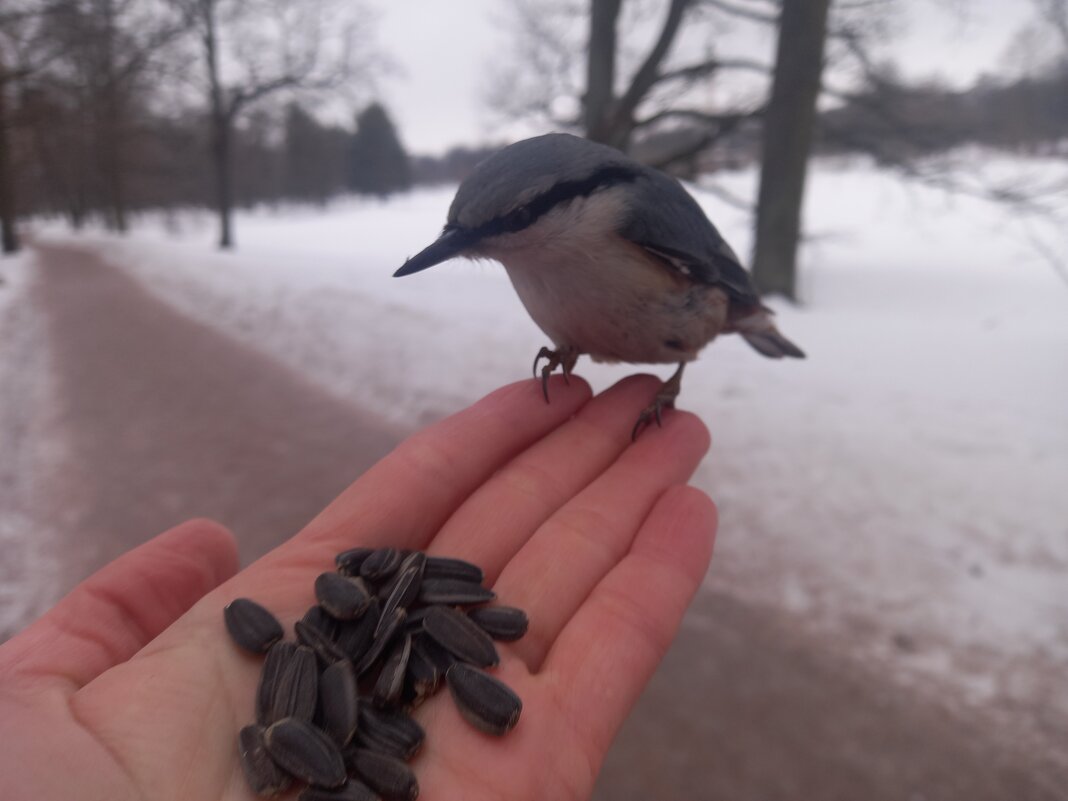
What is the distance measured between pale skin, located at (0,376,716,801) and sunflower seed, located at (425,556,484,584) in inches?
2.8

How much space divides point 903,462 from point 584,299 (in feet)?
7.86

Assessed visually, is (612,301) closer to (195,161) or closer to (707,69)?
(707,69)

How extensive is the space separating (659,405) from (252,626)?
4.52ft

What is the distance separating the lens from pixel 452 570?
5.29 ft

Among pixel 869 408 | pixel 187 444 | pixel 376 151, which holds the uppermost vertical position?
pixel 376 151

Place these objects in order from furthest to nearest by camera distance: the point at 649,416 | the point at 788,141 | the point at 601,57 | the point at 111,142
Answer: the point at 111,142
the point at 601,57
the point at 788,141
the point at 649,416

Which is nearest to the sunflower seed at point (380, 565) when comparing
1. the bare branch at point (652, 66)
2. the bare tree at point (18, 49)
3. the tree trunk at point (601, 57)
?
the bare branch at point (652, 66)

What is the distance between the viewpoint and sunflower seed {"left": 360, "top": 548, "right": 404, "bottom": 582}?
1.57m

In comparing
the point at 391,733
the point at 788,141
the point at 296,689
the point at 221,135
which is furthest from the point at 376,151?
the point at 391,733

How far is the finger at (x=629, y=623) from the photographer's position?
4.48 feet

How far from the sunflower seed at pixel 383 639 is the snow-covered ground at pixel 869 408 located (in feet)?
3.32

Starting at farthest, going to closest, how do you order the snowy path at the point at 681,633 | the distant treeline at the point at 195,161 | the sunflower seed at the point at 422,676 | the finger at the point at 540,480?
the distant treeline at the point at 195,161 → the snowy path at the point at 681,633 → the finger at the point at 540,480 → the sunflower seed at the point at 422,676

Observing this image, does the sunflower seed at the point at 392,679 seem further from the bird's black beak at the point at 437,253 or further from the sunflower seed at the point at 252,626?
the bird's black beak at the point at 437,253

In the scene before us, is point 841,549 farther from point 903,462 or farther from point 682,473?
point 682,473
